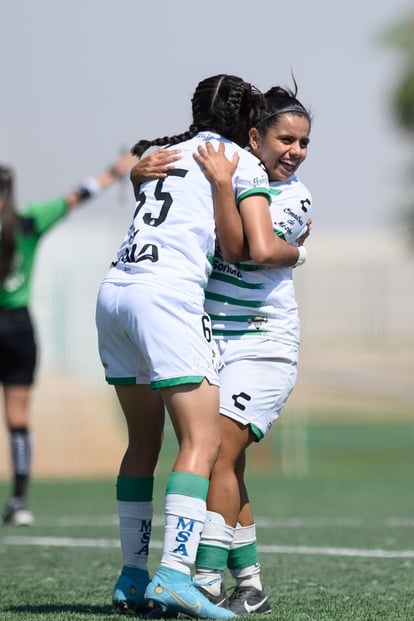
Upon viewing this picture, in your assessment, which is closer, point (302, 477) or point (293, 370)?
point (293, 370)

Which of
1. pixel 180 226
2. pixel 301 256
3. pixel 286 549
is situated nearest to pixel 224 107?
pixel 180 226

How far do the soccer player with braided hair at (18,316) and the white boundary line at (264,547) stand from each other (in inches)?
52.4

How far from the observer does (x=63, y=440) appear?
16734 millimetres

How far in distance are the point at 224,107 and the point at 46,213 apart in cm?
490

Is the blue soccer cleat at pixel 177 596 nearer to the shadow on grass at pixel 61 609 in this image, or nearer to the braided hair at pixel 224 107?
the shadow on grass at pixel 61 609

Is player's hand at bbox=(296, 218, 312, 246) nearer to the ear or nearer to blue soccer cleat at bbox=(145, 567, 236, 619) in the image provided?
the ear

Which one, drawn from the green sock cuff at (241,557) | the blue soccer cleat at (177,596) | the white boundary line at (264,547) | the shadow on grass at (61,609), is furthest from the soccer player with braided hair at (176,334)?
the white boundary line at (264,547)

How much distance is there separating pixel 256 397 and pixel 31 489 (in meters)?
9.22

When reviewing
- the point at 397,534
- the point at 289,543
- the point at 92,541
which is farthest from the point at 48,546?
the point at 397,534

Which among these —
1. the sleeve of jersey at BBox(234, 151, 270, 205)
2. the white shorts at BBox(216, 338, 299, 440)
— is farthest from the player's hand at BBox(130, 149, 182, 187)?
the white shorts at BBox(216, 338, 299, 440)

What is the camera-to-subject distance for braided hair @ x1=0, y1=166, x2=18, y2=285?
8961mm

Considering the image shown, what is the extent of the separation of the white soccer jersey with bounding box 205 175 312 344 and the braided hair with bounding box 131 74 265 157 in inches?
11.4

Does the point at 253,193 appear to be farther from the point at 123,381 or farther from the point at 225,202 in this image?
the point at 123,381

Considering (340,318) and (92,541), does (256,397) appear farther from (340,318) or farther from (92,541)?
(340,318)
